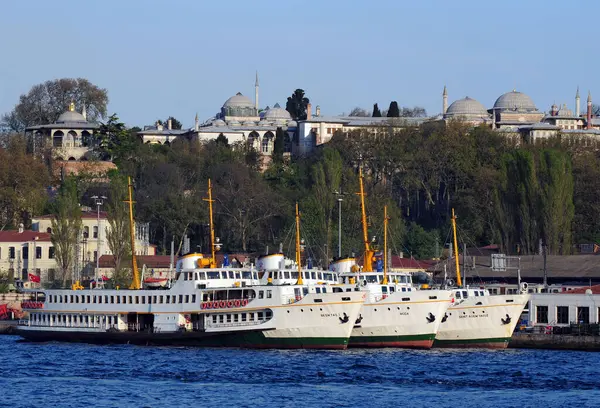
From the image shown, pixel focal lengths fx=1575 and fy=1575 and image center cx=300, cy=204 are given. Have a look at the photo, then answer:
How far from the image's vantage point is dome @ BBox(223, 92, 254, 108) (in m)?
176

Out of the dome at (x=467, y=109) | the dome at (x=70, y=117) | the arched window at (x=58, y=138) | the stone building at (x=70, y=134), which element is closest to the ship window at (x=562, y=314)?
the stone building at (x=70, y=134)

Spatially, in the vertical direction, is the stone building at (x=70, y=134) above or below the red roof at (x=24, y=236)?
above

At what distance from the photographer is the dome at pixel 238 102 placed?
576 feet

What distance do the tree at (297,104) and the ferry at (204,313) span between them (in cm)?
10284

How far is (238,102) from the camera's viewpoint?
176 meters

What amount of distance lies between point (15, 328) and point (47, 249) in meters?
23.8

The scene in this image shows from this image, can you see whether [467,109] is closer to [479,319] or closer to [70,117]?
[70,117]

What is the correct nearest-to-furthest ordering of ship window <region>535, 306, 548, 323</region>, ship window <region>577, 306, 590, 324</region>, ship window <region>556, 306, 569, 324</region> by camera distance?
ship window <region>577, 306, 590, 324</region>, ship window <region>556, 306, 569, 324</region>, ship window <region>535, 306, 548, 323</region>

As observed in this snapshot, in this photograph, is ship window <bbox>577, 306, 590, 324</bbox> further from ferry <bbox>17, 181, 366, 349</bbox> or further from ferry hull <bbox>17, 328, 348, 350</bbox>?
ferry hull <bbox>17, 328, 348, 350</bbox>

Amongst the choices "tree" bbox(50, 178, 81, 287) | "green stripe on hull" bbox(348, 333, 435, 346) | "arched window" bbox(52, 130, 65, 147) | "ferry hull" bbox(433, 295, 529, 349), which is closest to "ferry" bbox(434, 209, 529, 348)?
"ferry hull" bbox(433, 295, 529, 349)

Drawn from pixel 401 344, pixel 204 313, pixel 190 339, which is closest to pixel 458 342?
pixel 401 344

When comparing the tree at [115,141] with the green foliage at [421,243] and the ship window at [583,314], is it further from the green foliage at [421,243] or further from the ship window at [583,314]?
the ship window at [583,314]

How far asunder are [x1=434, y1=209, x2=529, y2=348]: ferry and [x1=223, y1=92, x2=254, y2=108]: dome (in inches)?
4287

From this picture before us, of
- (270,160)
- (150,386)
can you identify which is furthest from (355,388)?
(270,160)
